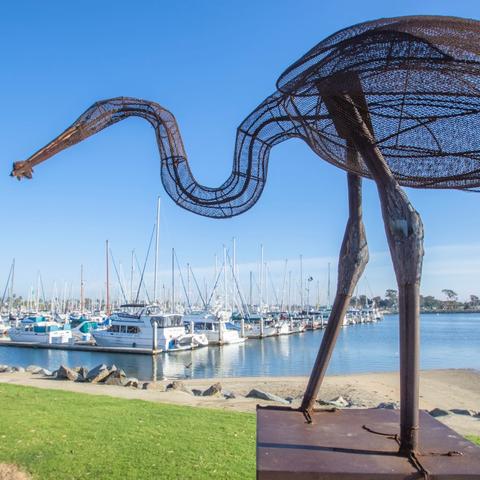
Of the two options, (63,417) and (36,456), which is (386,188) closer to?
(36,456)

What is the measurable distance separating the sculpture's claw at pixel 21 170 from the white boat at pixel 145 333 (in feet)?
99.9

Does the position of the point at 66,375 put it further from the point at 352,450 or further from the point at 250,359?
the point at 250,359

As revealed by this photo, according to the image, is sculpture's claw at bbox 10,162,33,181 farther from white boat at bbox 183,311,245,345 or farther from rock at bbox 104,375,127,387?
white boat at bbox 183,311,245,345

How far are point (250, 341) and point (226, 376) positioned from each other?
20.0 m

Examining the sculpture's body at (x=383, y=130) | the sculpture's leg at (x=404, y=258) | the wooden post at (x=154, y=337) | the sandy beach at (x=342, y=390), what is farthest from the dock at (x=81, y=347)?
the sculpture's leg at (x=404, y=258)

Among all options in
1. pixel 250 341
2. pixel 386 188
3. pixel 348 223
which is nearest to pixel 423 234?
pixel 386 188

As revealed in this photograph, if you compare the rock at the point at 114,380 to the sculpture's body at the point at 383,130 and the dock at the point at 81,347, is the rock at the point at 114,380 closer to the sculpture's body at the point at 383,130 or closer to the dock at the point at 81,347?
the sculpture's body at the point at 383,130

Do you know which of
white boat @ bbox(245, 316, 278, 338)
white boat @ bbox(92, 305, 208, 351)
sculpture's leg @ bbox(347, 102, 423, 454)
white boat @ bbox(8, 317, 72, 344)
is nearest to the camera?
sculpture's leg @ bbox(347, 102, 423, 454)

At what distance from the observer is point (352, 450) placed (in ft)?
11.8

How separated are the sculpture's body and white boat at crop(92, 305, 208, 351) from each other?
31096mm

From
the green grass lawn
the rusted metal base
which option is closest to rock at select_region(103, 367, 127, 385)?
the green grass lawn

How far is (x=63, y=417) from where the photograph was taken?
905 centimetres

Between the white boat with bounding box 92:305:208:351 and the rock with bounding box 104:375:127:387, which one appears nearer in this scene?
the rock with bounding box 104:375:127:387

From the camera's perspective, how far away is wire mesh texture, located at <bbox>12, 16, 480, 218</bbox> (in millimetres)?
3174
